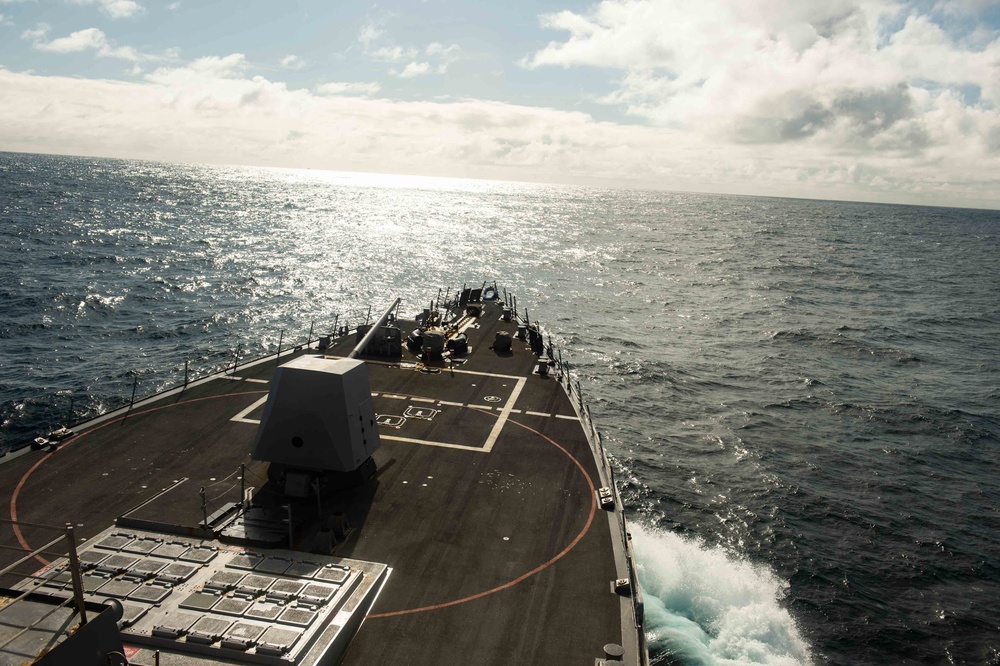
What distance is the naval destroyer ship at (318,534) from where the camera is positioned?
14031mm

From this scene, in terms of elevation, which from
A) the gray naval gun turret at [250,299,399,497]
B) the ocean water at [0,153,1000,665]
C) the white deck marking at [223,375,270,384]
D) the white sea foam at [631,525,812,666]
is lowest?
the white sea foam at [631,525,812,666]

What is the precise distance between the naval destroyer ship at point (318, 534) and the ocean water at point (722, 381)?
760 cm

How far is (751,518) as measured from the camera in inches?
1341

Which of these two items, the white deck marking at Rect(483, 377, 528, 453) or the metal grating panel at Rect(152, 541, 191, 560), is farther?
the white deck marking at Rect(483, 377, 528, 453)

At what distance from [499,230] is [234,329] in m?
120

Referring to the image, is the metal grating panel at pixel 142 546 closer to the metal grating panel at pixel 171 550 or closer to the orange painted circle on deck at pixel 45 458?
the metal grating panel at pixel 171 550

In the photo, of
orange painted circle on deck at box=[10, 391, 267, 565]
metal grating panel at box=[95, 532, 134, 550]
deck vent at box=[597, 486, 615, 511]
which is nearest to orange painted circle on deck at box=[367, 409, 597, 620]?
deck vent at box=[597, 486, 615, 511]

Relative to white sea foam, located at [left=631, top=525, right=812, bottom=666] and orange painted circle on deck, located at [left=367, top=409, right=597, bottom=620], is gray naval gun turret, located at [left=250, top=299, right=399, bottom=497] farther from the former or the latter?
white sea foam, located at [left=631, top=525, right=812, bottom=666]

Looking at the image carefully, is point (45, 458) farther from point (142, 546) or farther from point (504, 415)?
point (504, 415)

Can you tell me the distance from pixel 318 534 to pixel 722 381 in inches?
1771

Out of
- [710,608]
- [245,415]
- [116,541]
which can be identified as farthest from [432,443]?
[710,608]

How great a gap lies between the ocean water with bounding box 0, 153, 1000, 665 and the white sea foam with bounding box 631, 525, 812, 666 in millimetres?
102

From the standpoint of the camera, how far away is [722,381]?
55688 millimetres

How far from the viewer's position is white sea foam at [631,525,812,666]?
23.8 metres
